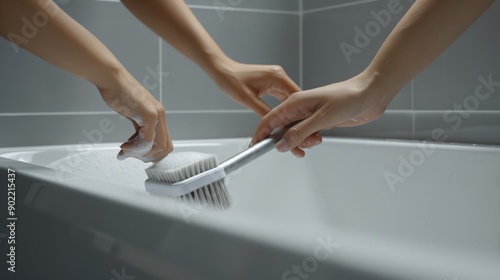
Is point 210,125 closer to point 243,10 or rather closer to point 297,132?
point 243,10

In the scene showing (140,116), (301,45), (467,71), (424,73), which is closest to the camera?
(140,116)

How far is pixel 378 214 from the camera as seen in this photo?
4.37 feet

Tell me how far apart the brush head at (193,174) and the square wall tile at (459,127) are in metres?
0.65

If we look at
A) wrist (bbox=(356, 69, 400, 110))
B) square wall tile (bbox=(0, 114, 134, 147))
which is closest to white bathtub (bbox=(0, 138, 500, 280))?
square wall tile (bbox=(0, 114, 134, 147))

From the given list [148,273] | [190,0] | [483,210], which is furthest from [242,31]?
[148,273]

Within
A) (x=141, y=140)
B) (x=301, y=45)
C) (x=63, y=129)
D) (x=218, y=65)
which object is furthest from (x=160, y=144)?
(x=301, y=45)

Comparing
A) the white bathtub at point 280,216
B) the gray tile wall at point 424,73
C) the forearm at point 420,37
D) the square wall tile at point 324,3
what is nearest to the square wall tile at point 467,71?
the gray tile wall at point 424,73

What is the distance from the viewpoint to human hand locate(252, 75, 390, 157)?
0.82 meters

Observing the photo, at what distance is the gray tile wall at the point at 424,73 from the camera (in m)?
1.29

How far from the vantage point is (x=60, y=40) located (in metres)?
0.86

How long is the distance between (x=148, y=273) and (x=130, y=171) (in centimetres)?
88

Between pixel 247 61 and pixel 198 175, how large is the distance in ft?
3.10

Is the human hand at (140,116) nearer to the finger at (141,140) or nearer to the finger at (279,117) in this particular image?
the finger at (141,140)

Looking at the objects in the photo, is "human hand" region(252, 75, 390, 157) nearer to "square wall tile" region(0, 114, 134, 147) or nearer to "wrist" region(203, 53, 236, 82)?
"wrist" region(203, 53, 236, 82)
